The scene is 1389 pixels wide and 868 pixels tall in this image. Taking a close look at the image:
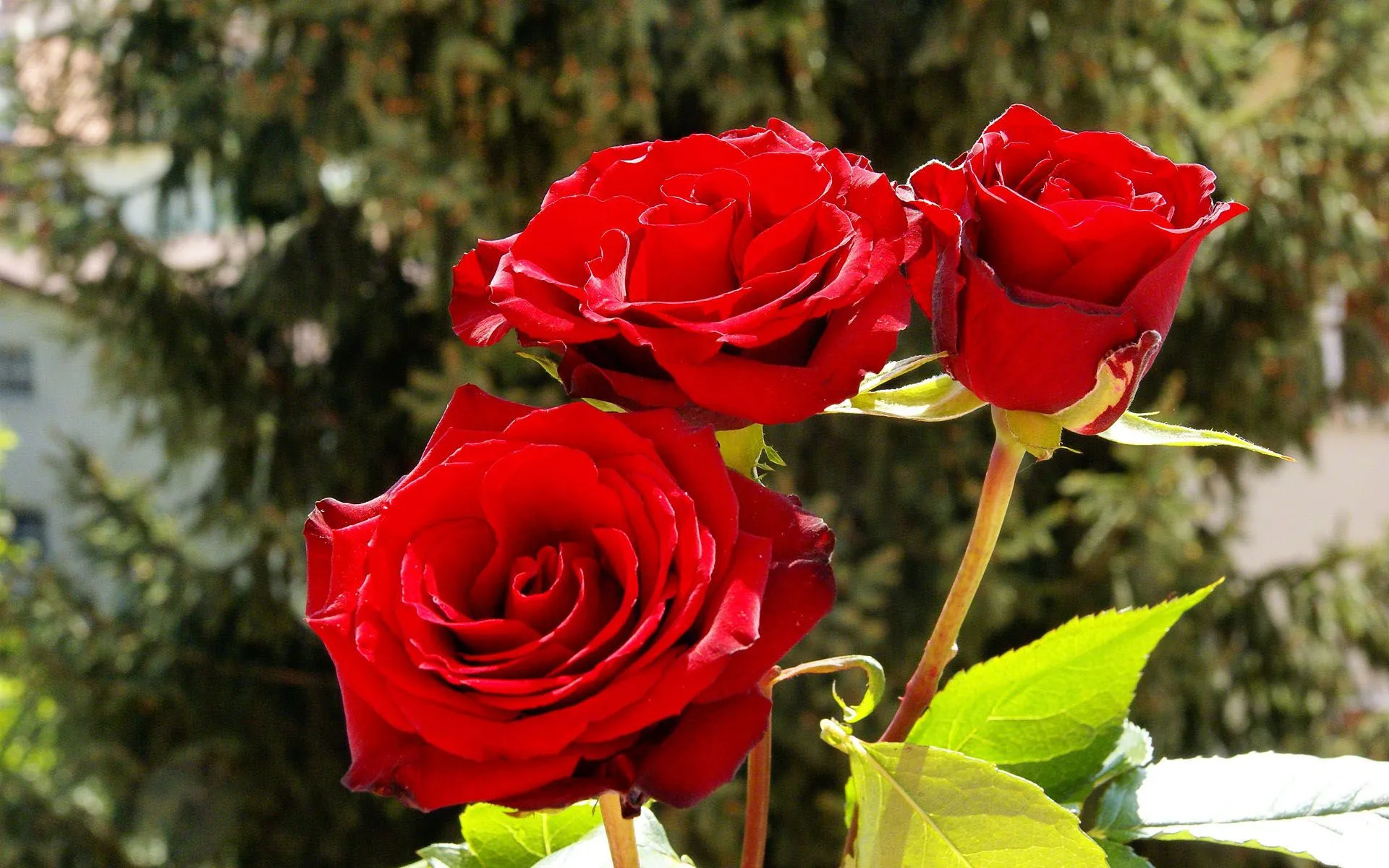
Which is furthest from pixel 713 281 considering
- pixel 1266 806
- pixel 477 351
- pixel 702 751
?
pixel 477 351

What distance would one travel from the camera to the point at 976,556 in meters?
0.33

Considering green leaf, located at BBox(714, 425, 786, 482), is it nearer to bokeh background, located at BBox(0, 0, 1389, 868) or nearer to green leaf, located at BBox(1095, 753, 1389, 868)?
green leaf, located at BBox(1095, 753, 1389, 868)

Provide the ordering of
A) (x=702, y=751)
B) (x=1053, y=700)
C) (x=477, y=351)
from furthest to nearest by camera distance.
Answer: (x=477, y=351) → (x=1053, y=700) → (x=702, y=751)

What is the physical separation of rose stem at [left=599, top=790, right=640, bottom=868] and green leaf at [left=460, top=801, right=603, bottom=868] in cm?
7

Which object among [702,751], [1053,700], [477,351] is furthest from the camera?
[477,351]

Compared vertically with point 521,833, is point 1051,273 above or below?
above

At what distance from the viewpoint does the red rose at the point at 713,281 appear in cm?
28

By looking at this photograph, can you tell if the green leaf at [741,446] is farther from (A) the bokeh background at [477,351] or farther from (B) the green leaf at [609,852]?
(A) the bokeh background at [477,351]

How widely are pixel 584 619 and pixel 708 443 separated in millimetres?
49

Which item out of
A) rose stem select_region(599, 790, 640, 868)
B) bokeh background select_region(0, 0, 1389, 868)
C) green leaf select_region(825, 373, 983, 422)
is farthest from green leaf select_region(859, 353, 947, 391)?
bokeh background select_region(0, 0, 1389, 868)

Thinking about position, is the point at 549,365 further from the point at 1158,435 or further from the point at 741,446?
the point at 1158,435

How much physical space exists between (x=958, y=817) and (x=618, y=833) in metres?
0.08

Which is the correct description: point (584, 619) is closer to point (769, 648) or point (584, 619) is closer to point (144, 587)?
point (769, 648)

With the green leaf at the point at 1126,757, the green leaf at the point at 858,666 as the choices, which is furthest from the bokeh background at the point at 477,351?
the green leaf at the point at 858,666
